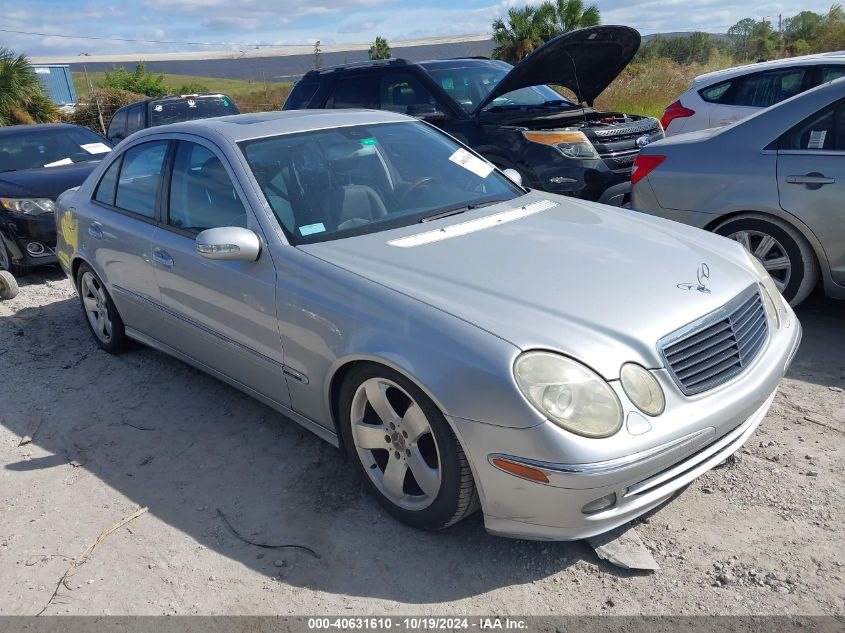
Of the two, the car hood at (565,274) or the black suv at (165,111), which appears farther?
the black suv at (165,111)

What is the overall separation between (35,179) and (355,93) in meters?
3.45

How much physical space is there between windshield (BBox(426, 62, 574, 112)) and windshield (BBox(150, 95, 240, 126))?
5.18m

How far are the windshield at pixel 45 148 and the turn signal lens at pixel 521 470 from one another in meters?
7.36

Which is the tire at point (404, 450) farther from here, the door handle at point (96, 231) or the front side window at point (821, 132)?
the front side window at point (821, 132)

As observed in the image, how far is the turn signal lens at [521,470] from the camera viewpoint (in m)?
2.44

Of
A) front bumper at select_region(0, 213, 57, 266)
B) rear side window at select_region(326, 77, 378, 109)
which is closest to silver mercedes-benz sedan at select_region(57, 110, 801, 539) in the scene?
front bumper at select_region(0, 213, 57, 266)

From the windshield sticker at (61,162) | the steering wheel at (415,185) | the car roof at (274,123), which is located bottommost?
the windshield sticker at (61,162)

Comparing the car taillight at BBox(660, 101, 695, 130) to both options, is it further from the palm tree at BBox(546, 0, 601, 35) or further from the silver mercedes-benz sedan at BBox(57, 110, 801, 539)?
the palm tree at BBox(546, 0, 601, 35)

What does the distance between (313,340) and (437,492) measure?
2.72 ft

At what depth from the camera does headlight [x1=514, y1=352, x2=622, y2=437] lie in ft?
7.99

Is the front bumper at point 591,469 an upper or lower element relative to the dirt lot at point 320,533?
upper

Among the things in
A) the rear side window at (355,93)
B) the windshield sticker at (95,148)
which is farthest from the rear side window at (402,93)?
the windshield sticker at (95,148)

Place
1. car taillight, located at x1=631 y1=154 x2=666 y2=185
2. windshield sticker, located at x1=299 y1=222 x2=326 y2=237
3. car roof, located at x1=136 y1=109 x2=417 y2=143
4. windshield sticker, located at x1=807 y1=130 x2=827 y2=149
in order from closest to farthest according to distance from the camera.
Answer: windshield sticker, located at x1=299 y1=222 x2=326 y2=237, car roof, located at x1=136 y1=109 x2=417 y2=143, windshield sticker, located at x1=807 y1=130 x2=827 y2=149, car taillight, located at x1=631 y1=154 x2=666 y2=185

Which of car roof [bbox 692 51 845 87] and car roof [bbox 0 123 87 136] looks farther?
car roof [bbox 0 123 87 136]
